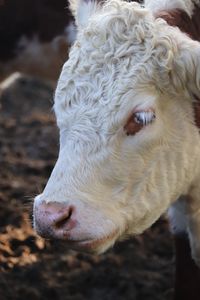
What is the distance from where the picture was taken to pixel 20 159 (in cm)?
618

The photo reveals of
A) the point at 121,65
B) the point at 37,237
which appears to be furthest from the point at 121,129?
the point at 37,237

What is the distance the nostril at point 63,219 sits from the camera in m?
2.74

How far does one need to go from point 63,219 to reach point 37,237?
2.26m

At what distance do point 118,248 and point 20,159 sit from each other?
1.56 meters

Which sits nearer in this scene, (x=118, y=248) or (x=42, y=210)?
(x=42, y=210)

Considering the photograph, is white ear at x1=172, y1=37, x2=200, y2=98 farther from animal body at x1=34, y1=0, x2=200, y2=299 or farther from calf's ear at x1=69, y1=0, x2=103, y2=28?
calf's ear at x1=69, y1=0, x2=103, y2=28

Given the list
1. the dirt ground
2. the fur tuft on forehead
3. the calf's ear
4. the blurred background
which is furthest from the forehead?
the dirt ground

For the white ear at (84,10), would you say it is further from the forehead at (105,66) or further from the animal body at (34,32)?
the animal body at (34,32)

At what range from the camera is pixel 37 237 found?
196 inches

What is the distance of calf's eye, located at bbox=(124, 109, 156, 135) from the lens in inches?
113

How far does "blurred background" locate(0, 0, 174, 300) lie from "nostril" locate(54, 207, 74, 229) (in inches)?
41.6

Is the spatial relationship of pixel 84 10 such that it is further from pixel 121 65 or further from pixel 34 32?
pixel 34 32

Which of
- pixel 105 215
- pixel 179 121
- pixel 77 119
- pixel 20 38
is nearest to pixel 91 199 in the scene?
pixel 105 215

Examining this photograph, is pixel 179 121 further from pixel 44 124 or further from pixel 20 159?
pixel 44 124
